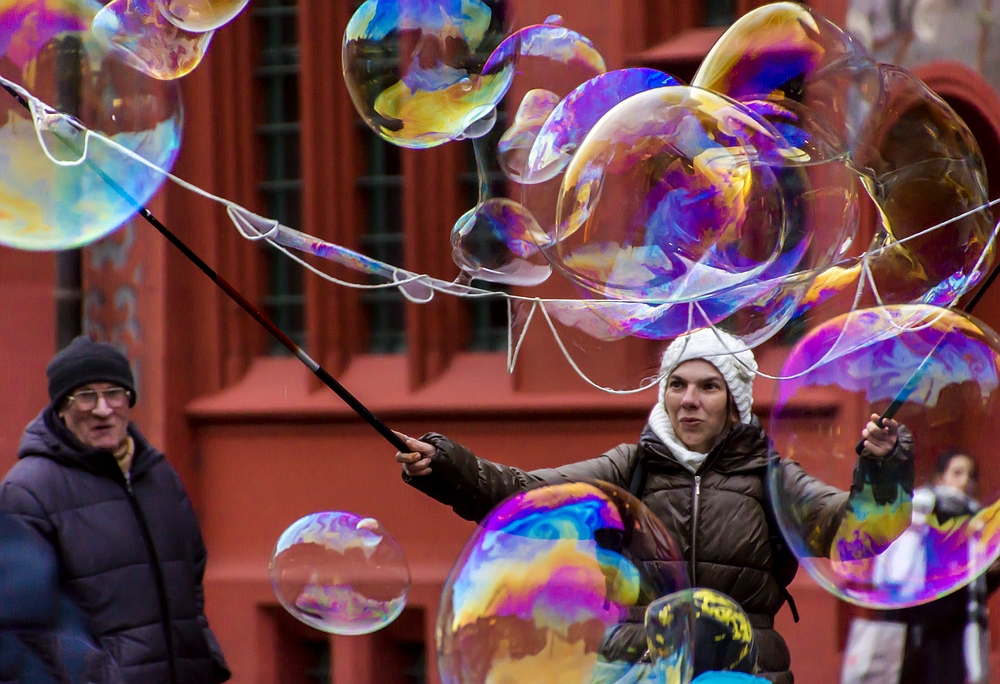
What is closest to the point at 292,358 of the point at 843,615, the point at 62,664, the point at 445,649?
the point at 843,615

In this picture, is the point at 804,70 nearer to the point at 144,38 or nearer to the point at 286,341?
the point at 286,341

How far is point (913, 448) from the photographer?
3.61 metres

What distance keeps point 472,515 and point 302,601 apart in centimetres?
80

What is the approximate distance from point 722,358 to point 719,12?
418 cm

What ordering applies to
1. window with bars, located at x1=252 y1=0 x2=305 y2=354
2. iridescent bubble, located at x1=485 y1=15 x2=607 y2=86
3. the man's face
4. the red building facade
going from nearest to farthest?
the man's face
iridescent bubble, located at x1=485 y1=15 x2=607 y2=86
the red building facade
window with bars, located at x1=252 y1=0 x2=305 y2=354

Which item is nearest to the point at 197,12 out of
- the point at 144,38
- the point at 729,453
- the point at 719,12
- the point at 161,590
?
the point at 144,38

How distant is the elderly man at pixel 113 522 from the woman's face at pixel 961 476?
2.23m

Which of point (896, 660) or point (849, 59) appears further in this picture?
point (896, 660)

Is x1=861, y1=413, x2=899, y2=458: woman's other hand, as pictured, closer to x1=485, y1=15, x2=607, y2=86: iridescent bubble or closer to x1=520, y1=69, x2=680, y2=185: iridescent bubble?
x1=520, y1=69, x2=680, y2=185: iridescent bubble

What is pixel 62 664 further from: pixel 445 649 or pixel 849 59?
pixel 849 59

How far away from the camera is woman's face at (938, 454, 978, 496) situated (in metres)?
3.77

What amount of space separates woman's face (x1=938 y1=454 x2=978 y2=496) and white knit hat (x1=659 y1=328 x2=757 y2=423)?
0.51 m

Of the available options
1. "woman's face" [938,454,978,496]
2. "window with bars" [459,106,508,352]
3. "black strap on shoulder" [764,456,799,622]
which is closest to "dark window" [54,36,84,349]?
"window with bars" [459,106,508,352]

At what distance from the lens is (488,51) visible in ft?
14.7
